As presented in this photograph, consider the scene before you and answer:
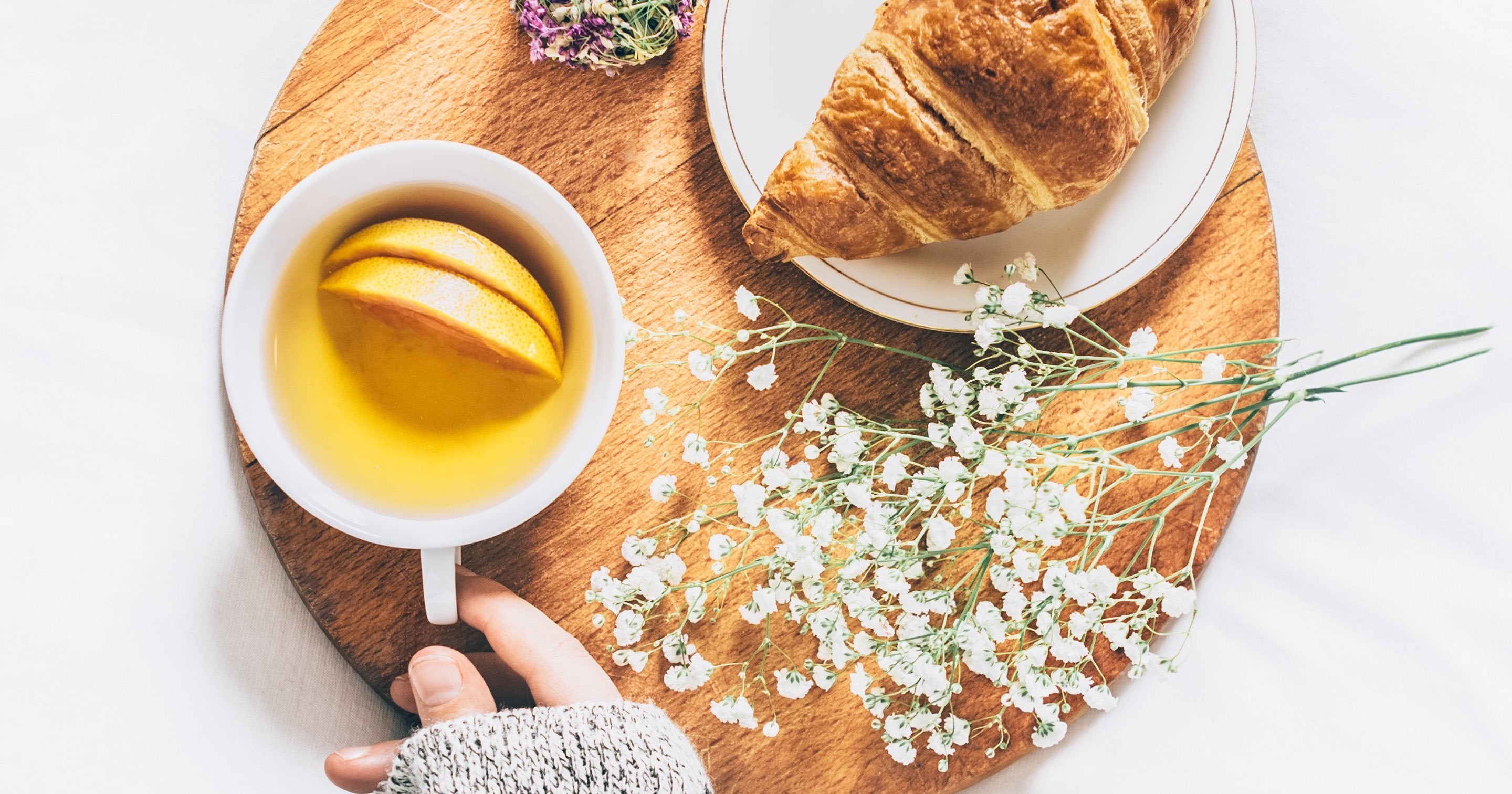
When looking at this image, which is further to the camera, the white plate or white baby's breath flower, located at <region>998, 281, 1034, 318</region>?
the white plate

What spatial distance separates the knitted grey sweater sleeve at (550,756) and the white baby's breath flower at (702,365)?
0.34 meters

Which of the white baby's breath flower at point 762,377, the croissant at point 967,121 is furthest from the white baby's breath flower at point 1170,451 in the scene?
the white baby's breath flower at point 762,377

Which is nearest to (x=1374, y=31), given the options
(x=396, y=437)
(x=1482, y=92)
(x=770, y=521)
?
(x=1482, y=92)

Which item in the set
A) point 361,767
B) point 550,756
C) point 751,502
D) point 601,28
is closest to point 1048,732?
point 751,502

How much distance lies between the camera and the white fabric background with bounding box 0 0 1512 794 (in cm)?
92

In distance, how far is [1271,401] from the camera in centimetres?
88

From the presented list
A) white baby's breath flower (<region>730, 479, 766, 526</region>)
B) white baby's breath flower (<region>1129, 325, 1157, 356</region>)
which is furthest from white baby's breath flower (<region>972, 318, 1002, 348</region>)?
white baby's breath flower (<region>730, 479, 766, 526</region>)

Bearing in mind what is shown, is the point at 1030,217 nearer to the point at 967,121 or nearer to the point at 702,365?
the point at 967,121

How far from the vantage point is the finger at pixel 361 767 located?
3.24 feet

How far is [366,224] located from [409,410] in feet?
0.58

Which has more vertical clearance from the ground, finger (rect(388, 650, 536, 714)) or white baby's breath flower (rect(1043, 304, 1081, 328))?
white baby's breath flower (rect(1043, 304, 1081, 328))

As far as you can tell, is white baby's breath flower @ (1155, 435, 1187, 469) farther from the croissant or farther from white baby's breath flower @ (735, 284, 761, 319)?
white baby's breath flower @ (735, 284, 761, 319)

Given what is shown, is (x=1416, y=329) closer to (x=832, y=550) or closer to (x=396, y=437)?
(x=832, y=550)

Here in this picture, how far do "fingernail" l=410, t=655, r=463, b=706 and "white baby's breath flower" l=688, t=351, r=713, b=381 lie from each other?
1.27 ft
